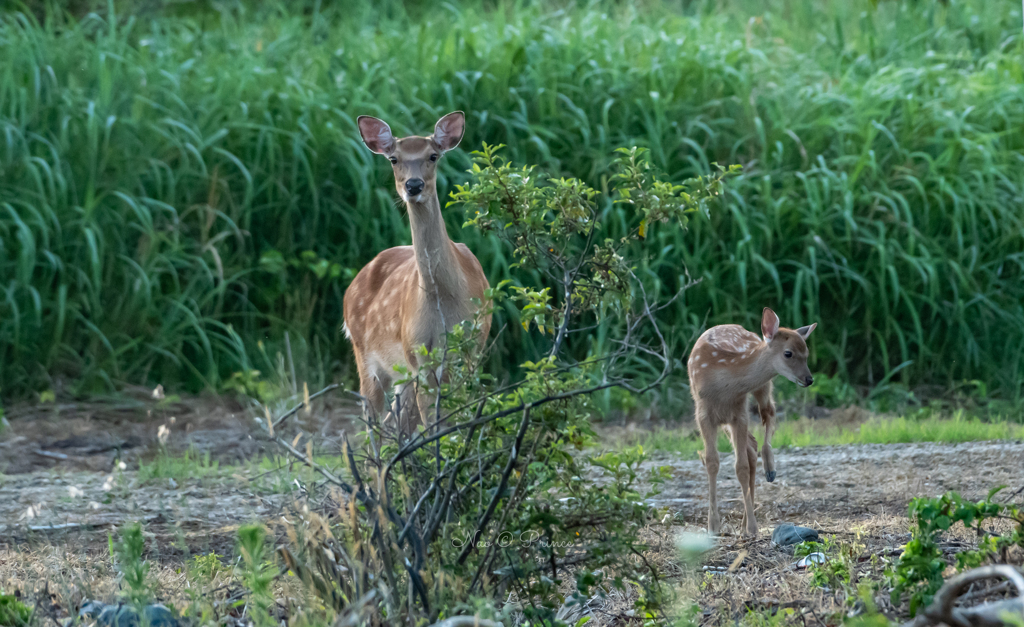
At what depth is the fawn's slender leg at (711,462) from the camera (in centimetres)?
462

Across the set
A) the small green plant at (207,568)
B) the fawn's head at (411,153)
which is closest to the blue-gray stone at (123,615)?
the small green plant at (207,568)

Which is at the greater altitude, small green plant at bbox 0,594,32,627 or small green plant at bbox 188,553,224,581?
small green plant at bbox 0,594,32,627

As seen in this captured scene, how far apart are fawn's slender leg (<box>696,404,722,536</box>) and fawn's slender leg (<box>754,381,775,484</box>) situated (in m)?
0.31

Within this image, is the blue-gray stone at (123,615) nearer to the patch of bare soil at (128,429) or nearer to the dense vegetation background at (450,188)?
the patch of bare soil at (128,429)

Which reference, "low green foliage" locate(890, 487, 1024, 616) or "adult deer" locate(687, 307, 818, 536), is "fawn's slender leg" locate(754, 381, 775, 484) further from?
"low green foliage" locate(890, 487, 1024, 616)

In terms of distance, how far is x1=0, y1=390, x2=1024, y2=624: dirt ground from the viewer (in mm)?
3697

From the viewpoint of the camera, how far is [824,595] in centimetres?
338

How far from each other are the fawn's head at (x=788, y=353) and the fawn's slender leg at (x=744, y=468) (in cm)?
28

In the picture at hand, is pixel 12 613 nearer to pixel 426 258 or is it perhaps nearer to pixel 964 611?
pixel 964 611

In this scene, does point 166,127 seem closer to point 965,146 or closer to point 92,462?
point 92,462

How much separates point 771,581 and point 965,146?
6158mm

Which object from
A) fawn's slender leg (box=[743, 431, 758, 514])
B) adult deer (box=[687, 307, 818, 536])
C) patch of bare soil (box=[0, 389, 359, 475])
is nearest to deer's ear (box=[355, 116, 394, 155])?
adult deer (box=[687, 307, 818, 536])

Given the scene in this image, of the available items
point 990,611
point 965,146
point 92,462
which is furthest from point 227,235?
point 990,611

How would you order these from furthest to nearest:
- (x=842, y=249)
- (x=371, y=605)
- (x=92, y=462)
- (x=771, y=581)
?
(x=842, y=249) < (x=92, y=462) < (x=771, y=581) < (x=371, y=605)
